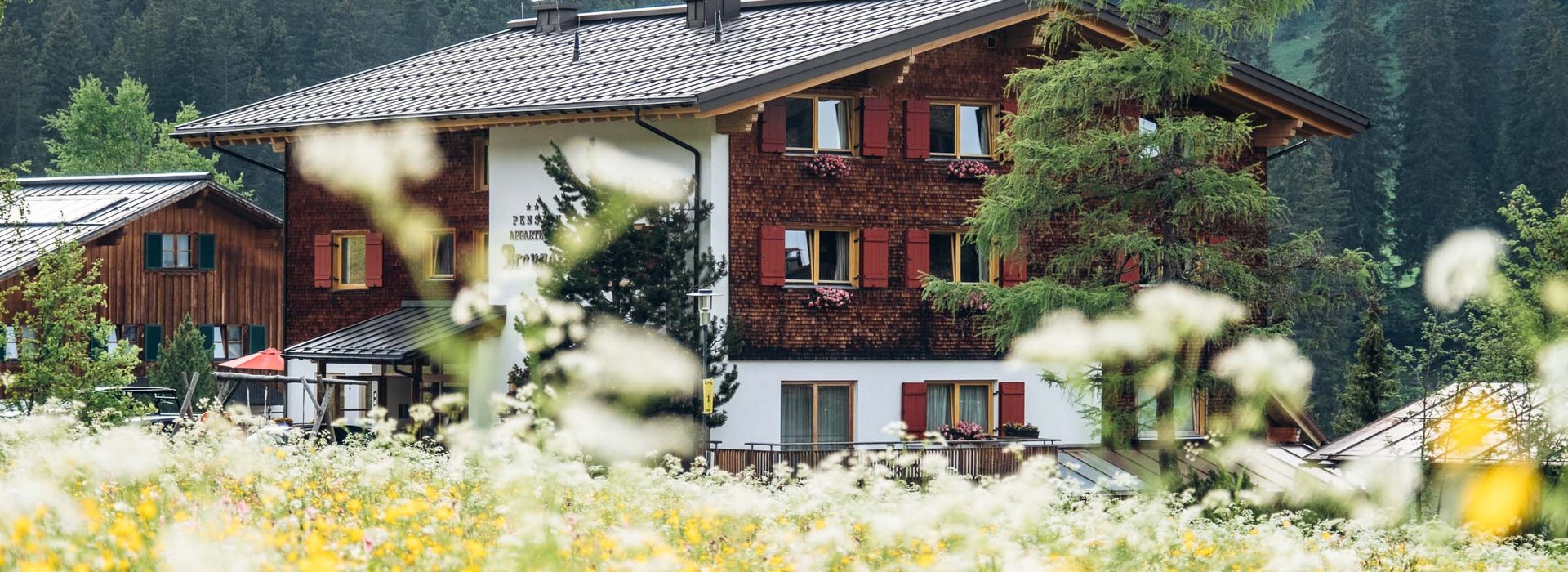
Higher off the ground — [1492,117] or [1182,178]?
[1492,117]

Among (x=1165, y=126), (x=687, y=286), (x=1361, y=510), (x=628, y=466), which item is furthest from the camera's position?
(x=687, y=286)

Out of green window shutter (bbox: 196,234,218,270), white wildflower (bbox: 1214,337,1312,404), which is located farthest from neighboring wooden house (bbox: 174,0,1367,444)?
green window shutter (bbox: 196,234,218,270)

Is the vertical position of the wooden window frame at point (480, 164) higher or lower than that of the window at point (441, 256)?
higher

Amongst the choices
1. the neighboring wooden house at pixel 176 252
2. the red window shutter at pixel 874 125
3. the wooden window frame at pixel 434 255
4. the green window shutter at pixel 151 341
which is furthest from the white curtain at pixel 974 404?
the green window shutter at pixel 151 341

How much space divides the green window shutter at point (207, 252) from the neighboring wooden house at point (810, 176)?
16.0 meters

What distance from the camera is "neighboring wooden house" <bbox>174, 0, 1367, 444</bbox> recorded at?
29188mm

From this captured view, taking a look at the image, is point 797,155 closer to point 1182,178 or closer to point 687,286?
point 687,286

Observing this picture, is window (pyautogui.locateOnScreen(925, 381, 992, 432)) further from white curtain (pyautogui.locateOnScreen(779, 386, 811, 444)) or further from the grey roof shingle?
the grey roof shingle

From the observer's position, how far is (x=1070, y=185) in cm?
2520

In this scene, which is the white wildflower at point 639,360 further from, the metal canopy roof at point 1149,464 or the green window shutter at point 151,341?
the green window shutter at point 151,341

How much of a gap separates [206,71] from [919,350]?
55.9 meters

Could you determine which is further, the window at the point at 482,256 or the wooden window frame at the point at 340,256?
the wooden window frame at the point at 340,256

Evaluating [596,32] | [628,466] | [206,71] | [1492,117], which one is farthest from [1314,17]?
[628,466]

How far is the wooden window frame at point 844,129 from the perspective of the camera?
29.8m
